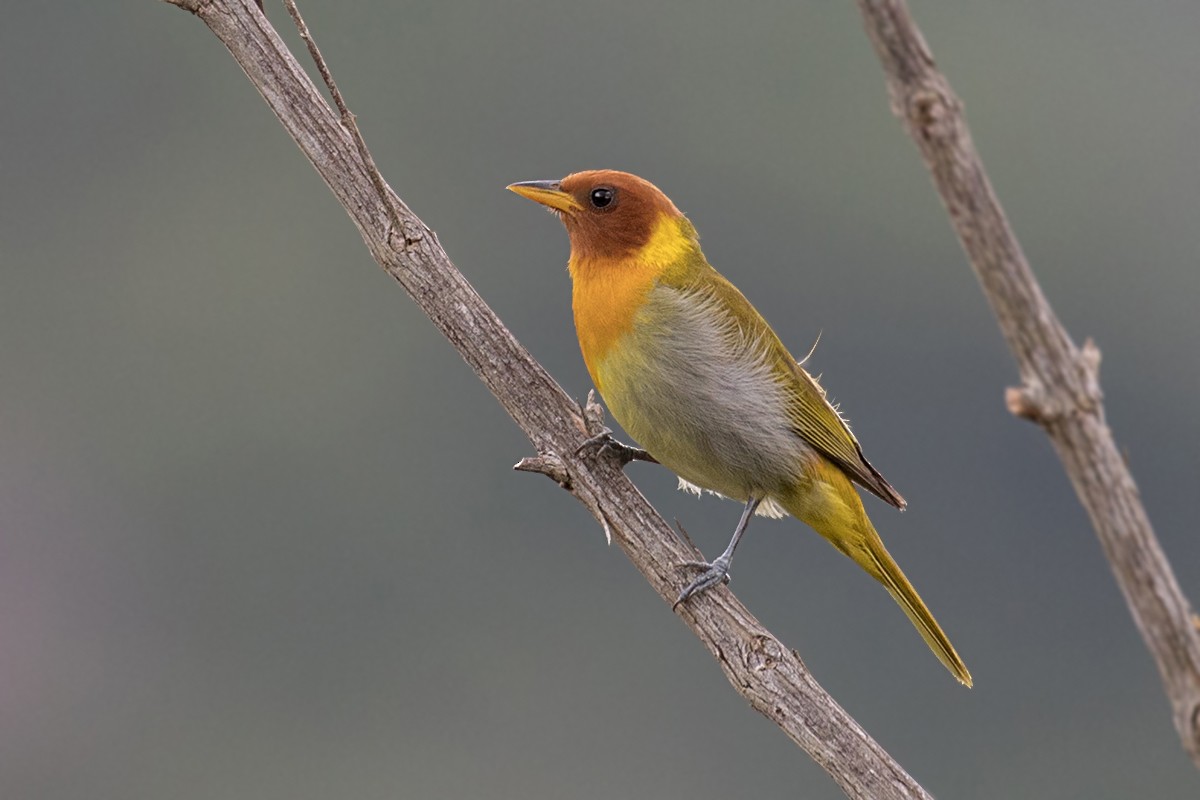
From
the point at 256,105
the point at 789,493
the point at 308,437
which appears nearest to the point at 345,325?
the point at 308,437

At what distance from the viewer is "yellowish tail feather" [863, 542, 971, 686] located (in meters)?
6.04

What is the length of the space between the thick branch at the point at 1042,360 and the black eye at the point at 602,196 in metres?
3.22

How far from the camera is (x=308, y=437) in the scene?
50.1 metres

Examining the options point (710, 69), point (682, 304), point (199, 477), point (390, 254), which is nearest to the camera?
point (390, 254)

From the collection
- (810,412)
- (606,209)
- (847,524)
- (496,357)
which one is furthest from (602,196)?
(847,524)

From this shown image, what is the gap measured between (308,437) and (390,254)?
45351 millimetres

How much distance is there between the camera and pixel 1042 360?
316 cm

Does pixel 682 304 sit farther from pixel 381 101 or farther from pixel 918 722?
pixel 381 101

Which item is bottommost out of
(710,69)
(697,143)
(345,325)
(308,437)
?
(308,437)

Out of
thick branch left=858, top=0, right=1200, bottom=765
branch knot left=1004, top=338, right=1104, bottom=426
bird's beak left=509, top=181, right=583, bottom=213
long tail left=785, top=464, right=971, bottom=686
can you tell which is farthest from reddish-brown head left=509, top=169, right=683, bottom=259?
branch knot left=1004, top=338, right=1104, bottom=426

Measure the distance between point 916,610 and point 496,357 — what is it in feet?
6.19

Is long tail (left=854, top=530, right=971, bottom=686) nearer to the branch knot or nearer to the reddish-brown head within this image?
the reddish-brown head

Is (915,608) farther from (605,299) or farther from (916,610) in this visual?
(605,299)

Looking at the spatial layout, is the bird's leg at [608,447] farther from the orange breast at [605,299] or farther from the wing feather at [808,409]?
the wing feather at [808,409]
